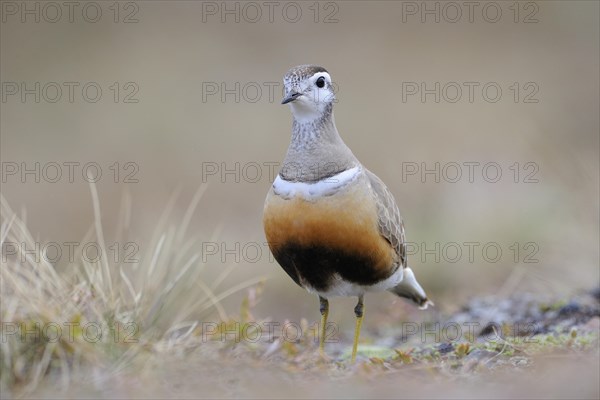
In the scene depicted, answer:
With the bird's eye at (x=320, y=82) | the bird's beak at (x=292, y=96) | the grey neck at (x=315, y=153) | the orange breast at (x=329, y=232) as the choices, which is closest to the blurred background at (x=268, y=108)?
the orange breast at (x=329, y=232)

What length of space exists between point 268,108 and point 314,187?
1167 centimetres

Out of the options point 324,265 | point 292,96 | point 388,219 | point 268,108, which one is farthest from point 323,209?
point 268,108

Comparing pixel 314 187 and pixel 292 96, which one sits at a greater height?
pixel 292 96

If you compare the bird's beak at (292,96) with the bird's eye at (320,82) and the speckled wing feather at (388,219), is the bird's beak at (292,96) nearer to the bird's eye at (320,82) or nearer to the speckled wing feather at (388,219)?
the bird's eye at (320,82)

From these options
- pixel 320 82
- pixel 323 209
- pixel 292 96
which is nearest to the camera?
pixel 323 209

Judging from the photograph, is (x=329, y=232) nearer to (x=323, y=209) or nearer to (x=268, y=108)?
(x=323, y=209)

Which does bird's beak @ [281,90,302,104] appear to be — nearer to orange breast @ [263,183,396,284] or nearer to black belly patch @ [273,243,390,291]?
orange breast @ [263,183,396,284]

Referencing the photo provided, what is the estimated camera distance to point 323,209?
20.7ft

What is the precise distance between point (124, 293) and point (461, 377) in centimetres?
252

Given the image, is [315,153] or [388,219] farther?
[388,219]

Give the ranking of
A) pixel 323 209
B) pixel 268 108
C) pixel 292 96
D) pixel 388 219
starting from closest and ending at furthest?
pixel 323 209
pixel 292 96
pixel 388 219
pixel 268 108

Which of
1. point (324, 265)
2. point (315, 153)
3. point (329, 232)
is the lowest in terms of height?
point (324, 265)

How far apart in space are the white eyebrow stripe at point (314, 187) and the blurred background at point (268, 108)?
5.01 m

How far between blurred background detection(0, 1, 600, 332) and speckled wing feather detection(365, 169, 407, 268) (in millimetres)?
4443
